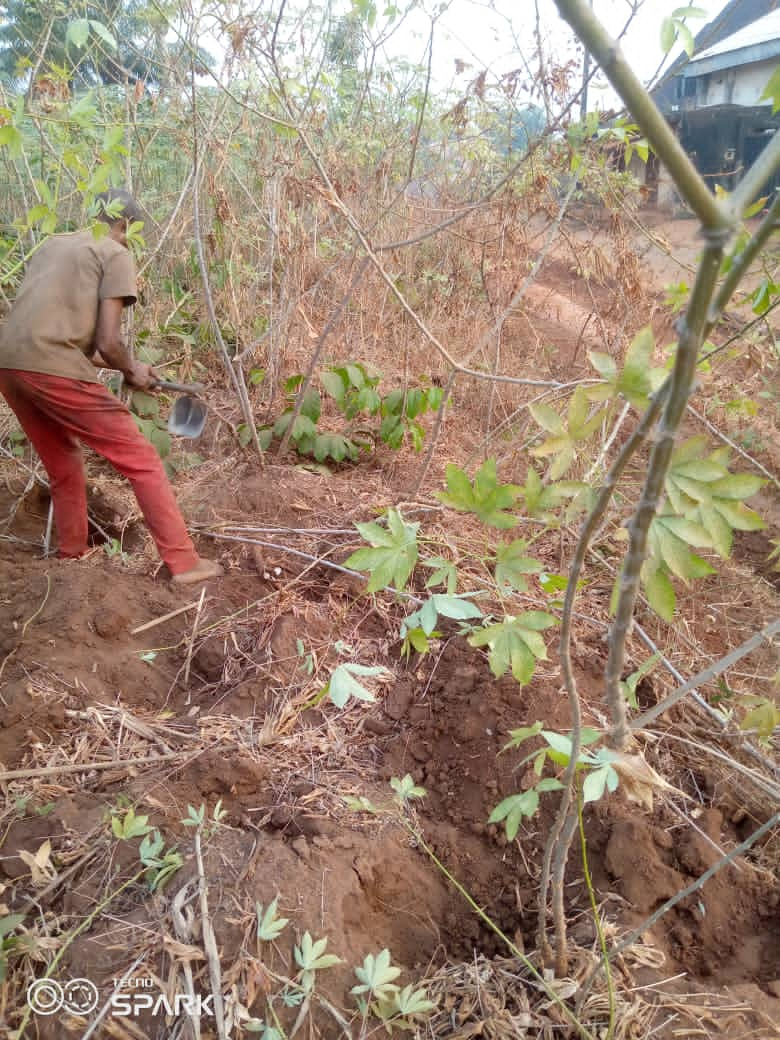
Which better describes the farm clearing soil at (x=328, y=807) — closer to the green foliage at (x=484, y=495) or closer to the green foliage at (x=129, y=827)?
the green foliage at (x=129, y=827)

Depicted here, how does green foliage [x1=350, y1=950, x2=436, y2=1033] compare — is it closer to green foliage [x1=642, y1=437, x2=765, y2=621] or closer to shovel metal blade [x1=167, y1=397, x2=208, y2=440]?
green foliage [x1=642, y1=437, x2=765, y2=621]

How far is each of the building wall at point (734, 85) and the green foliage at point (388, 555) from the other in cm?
1517

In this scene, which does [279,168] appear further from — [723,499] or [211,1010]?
[211,1010]

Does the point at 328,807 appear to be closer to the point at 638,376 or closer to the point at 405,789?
the point at 405,789

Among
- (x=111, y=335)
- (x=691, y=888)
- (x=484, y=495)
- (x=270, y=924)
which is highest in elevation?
(x=111, y=335)

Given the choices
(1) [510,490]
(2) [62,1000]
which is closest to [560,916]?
(1) [510,490]

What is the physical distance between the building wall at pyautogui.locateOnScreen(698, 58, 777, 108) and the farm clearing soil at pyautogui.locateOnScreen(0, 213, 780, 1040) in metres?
14.4

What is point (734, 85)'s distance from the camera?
45.3ft

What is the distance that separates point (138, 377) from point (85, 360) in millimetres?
320

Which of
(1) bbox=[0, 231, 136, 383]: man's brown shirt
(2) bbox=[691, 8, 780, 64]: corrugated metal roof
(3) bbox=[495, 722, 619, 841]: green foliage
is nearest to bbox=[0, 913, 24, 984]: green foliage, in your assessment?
(3) bbox=[495, 722, 619, 841]: green foliage

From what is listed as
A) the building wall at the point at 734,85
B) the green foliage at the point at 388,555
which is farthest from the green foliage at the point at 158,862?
the building wall at the point at 734,85

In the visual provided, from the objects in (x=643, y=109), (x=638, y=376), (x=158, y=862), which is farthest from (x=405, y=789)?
(x=643, y=109)

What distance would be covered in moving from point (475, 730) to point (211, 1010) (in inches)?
39.6

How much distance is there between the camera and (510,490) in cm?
110
